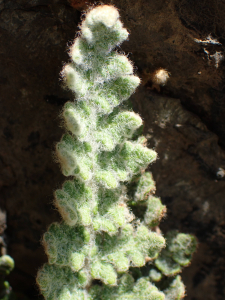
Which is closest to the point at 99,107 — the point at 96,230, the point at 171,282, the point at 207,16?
the point at 96,230

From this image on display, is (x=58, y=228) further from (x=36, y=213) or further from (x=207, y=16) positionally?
(x=207, y=16)

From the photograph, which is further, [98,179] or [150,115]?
[150,115]

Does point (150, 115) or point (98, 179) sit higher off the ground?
point (150, 115)

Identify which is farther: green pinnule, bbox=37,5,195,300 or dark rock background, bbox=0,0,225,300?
dark rock background, bbox=0,0,225,300
